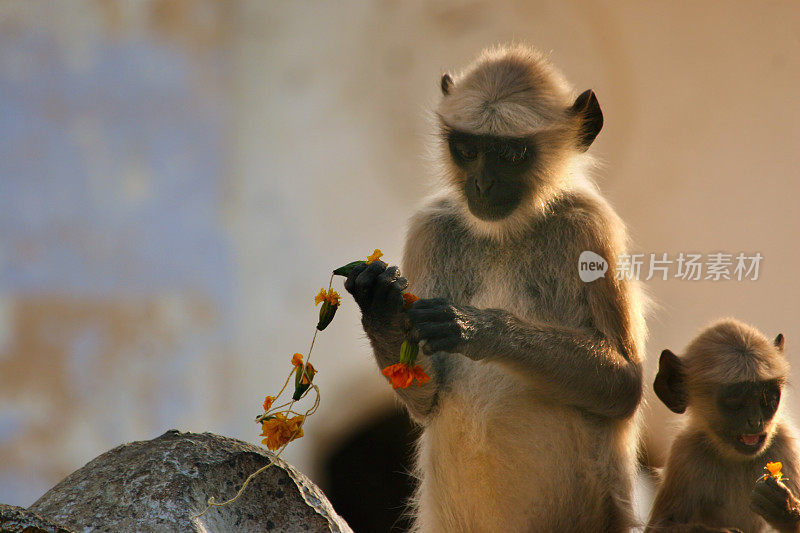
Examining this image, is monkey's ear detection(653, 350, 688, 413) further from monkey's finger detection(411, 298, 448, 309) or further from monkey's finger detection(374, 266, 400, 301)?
monkey's finger detection(374, 266, 400, 301)

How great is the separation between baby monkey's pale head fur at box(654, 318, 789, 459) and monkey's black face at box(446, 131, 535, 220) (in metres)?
0.64

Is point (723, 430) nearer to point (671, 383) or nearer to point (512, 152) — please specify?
point (671, 383)

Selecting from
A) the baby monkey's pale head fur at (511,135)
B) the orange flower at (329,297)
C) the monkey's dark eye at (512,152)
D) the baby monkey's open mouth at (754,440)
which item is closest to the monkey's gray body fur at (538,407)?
the baby monkey's pale head fur at (511,135)

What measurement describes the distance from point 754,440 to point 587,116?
1.11m

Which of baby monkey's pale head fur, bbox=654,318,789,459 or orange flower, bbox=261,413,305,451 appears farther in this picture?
baby monkey's pale head fur, bbox=654,318,789,459

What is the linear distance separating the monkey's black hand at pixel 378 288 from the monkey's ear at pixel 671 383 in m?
0.83

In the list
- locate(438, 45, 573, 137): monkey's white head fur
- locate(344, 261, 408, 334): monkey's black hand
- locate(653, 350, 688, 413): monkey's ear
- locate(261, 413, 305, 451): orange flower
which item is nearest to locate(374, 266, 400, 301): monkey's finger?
locate(344, 261, 408, 334): monkey's black hand

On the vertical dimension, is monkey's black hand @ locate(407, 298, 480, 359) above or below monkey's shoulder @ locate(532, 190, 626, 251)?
below

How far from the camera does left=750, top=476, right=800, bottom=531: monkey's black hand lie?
2.22 metres

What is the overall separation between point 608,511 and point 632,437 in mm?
259

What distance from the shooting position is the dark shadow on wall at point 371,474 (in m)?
4.79

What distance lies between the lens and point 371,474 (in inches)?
196

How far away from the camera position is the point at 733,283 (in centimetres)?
380

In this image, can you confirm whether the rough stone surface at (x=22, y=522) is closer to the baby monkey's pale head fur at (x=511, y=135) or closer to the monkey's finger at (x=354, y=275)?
the monkey's finger at (x=354, y=275)
